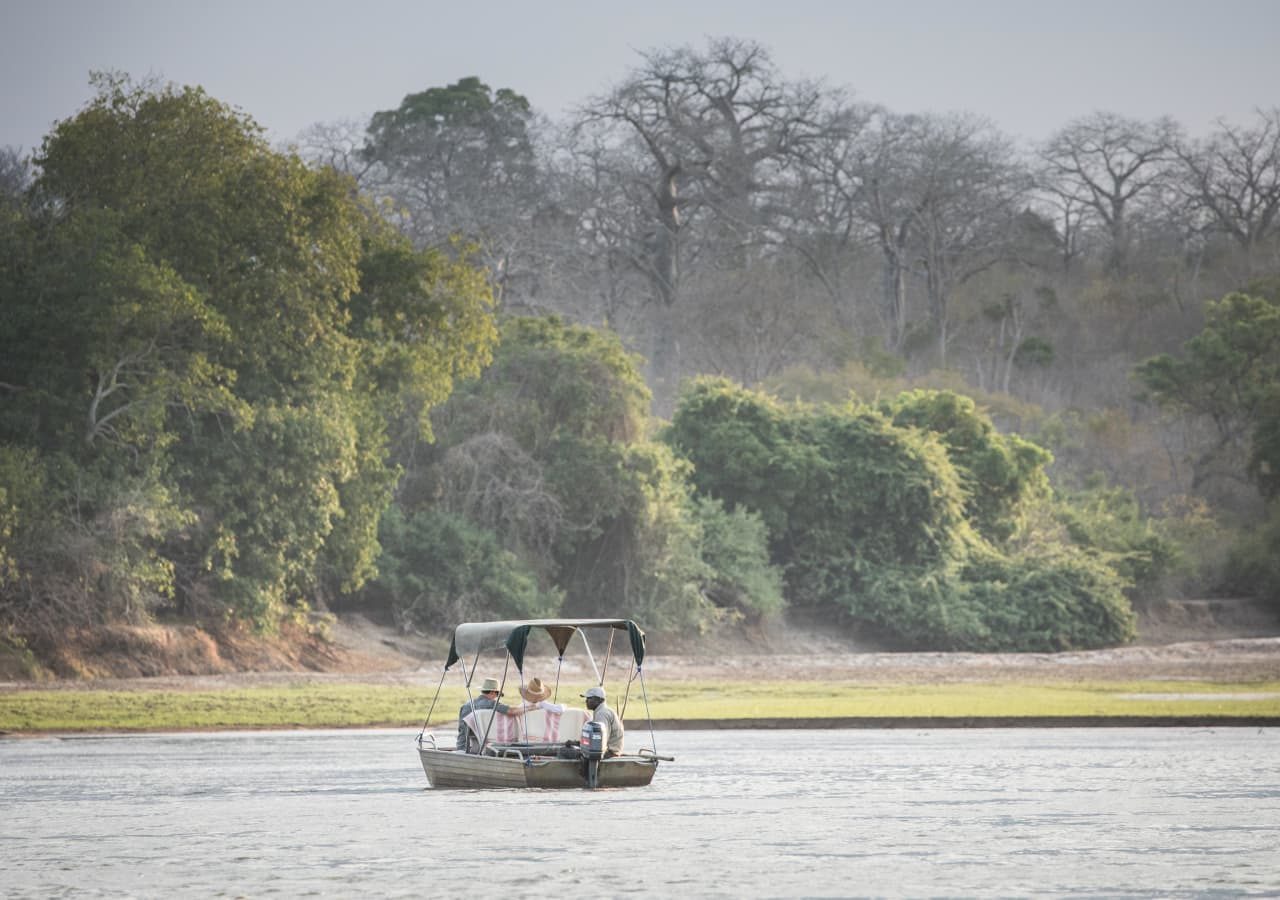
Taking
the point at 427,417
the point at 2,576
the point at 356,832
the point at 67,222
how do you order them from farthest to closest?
1. the point at 427,417
2. the point at 67,222
3. the point at 2,576
4. the point at 356,832

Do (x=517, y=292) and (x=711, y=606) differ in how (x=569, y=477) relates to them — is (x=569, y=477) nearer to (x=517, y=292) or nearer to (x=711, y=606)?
(x=711, y=606)

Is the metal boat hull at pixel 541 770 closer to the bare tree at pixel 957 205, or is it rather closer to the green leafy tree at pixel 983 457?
the green leafy tree at pixel 983 457

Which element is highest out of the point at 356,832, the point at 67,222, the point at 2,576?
the point at 67,222

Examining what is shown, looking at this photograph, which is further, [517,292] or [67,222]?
[517,292]

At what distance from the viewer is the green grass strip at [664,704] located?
32.1 meters

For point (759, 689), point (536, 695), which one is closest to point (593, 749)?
point (536, 695)

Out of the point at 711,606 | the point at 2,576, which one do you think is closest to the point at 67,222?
the point at 2,576

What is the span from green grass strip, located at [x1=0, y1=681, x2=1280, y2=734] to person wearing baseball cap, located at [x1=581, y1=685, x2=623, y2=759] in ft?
37.6

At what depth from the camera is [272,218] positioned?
4306 cm

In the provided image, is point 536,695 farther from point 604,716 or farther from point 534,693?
point 604,716

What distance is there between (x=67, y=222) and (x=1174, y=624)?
40.2 metres

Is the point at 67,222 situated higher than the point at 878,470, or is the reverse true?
the point at 67,222

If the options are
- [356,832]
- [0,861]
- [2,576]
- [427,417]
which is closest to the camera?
[0,861]

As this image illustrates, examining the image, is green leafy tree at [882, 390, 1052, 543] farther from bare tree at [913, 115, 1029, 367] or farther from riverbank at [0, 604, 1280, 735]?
bare tree at [913, 115, 1029, 367]
